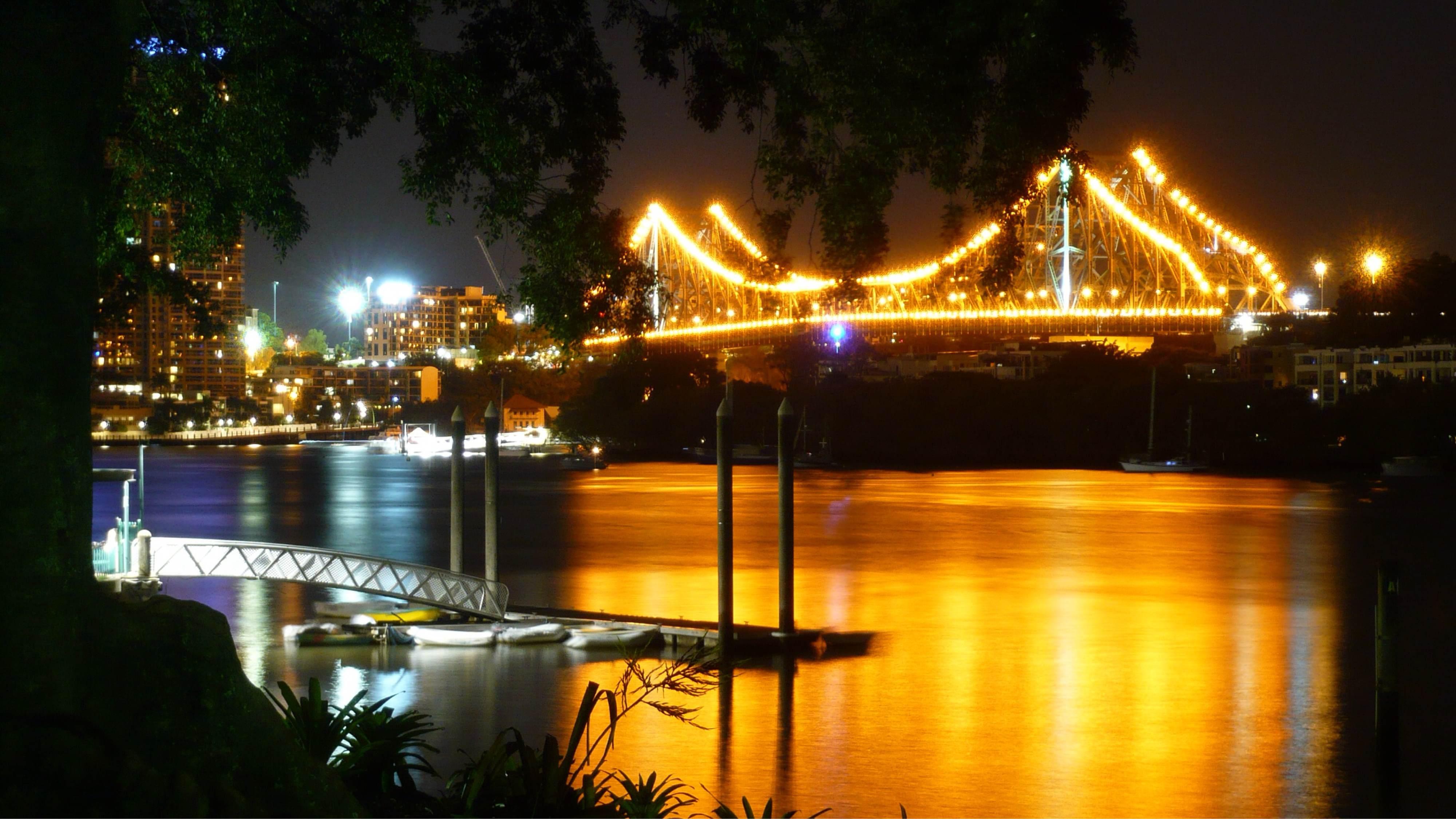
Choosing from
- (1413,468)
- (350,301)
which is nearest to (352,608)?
(1413,468)

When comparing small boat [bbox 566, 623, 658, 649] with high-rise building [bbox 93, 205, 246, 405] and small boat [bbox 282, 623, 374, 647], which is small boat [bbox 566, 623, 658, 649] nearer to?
small boat [bbox 282, 623, 374, 647]

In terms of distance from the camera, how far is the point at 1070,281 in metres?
78.5

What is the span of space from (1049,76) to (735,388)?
72.4m

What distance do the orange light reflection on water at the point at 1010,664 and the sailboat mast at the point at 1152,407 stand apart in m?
28.2

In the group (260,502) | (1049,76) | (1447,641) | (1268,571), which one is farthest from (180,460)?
(1049,76)

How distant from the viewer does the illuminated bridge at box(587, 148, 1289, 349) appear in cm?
6650

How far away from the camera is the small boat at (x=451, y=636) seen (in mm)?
15648

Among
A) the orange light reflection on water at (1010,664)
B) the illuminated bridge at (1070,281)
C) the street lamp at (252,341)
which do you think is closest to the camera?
the orange light reflection on water at (1010,664)

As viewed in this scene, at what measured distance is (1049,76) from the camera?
25.7ft

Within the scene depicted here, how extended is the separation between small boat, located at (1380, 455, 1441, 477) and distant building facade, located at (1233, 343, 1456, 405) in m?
10.3

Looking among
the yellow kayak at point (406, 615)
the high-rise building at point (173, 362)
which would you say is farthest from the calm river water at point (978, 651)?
the high-rise building at point (173, 362)

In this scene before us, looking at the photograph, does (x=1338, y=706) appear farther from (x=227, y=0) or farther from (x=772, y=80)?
(x=227, y=0)

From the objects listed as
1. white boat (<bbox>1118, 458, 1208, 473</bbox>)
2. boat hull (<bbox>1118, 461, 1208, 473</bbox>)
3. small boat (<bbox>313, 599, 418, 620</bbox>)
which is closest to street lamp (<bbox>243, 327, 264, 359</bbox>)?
white boat (<bbox>1118, 458, 1208, 473</bbox>)

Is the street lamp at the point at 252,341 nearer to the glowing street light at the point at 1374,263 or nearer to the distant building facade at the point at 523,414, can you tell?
the distant building facade at the point at 523,414
